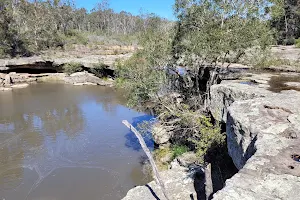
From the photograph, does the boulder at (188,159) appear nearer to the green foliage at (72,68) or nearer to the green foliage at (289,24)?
the green foliage at (72,68)

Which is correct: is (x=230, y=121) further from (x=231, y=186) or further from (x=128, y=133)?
(x=128, y=133)

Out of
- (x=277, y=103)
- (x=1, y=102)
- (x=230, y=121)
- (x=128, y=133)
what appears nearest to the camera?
(x=230, y=121)

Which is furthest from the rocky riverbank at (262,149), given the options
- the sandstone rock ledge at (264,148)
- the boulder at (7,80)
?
the boulder at (7,80)

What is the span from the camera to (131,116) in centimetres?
1959

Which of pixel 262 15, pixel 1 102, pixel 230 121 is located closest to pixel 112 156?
pixel 230 121

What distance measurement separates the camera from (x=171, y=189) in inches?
357

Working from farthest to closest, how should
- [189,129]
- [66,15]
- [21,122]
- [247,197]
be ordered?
[66,15] → [21,122] → [189,129] → [247,197]

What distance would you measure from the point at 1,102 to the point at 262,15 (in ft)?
78.2

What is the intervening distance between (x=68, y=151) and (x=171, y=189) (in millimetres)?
7343

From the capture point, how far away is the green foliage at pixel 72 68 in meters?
35.0

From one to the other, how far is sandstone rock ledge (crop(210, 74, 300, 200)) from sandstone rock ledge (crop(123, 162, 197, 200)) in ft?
11.2

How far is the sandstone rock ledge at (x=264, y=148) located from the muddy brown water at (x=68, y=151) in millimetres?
6269

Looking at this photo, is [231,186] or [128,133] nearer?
[231,186]

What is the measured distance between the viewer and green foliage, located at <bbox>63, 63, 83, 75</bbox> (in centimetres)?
3498
